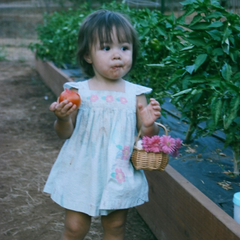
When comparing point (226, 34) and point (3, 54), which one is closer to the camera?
point (226, 34)

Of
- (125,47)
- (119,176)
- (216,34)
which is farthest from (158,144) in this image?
(216,34)

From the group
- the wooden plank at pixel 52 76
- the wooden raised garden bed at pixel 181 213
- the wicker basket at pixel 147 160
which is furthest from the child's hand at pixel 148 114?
the wooden plank at pixel 52 76

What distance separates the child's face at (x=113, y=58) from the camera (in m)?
1.93

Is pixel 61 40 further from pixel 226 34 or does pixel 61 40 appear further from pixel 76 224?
pixel 76 224

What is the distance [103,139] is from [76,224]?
43cm

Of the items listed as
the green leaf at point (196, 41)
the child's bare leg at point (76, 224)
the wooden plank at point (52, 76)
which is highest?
the green leaf at point (196, 41)

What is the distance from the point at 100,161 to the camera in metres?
1.91

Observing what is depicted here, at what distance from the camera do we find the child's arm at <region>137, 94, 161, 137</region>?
1.87 meters

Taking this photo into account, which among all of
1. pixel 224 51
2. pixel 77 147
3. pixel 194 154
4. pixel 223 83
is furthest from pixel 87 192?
pixel 194 154

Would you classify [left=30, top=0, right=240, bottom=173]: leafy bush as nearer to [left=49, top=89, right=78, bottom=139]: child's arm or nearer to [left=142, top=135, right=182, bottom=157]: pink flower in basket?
[left=142, top=135, right=182, bottom=157]: pink flower in basket

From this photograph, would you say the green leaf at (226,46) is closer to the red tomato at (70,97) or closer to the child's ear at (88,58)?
the child's ear at (88,58)

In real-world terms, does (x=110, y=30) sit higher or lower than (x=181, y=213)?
higher

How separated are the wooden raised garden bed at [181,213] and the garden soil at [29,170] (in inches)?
7.3

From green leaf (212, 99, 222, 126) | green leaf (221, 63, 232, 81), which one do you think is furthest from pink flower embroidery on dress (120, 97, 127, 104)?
green leaf (221, 63, 232, 81)
